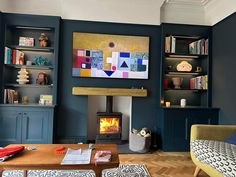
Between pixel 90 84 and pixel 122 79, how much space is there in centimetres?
65

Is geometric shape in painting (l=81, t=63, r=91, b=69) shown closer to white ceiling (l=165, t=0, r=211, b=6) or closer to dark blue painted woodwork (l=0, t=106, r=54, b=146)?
dark blue painted woodwork (l=0, t=106, r=54, b=146)

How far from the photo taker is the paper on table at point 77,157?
5.41 ft

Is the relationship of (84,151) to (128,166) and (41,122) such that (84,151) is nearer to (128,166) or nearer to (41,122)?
(128,166)

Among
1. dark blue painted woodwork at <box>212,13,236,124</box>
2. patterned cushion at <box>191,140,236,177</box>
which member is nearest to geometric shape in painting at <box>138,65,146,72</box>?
dark blue painted woodwork at <box>212,13,236,124</box>

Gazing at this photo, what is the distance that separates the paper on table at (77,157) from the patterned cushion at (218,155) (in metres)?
1.19

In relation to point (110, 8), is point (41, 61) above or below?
below

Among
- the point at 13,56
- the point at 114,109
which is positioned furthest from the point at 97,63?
the point at 13,56

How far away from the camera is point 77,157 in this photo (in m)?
1.76

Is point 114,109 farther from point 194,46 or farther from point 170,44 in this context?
point 194,46

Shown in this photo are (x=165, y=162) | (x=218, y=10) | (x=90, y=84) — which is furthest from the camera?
(x=90, y=84)

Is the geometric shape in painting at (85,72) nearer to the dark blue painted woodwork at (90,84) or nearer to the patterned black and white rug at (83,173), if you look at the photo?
the dark blue painted woodwork at (90,84)

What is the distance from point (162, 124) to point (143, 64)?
1227 millimetres

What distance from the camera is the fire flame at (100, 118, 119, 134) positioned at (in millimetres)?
3674

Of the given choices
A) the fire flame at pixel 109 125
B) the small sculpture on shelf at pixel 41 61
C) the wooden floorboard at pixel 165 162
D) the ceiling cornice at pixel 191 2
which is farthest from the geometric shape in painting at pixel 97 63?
the ceiling cornice at pixel 191 2
